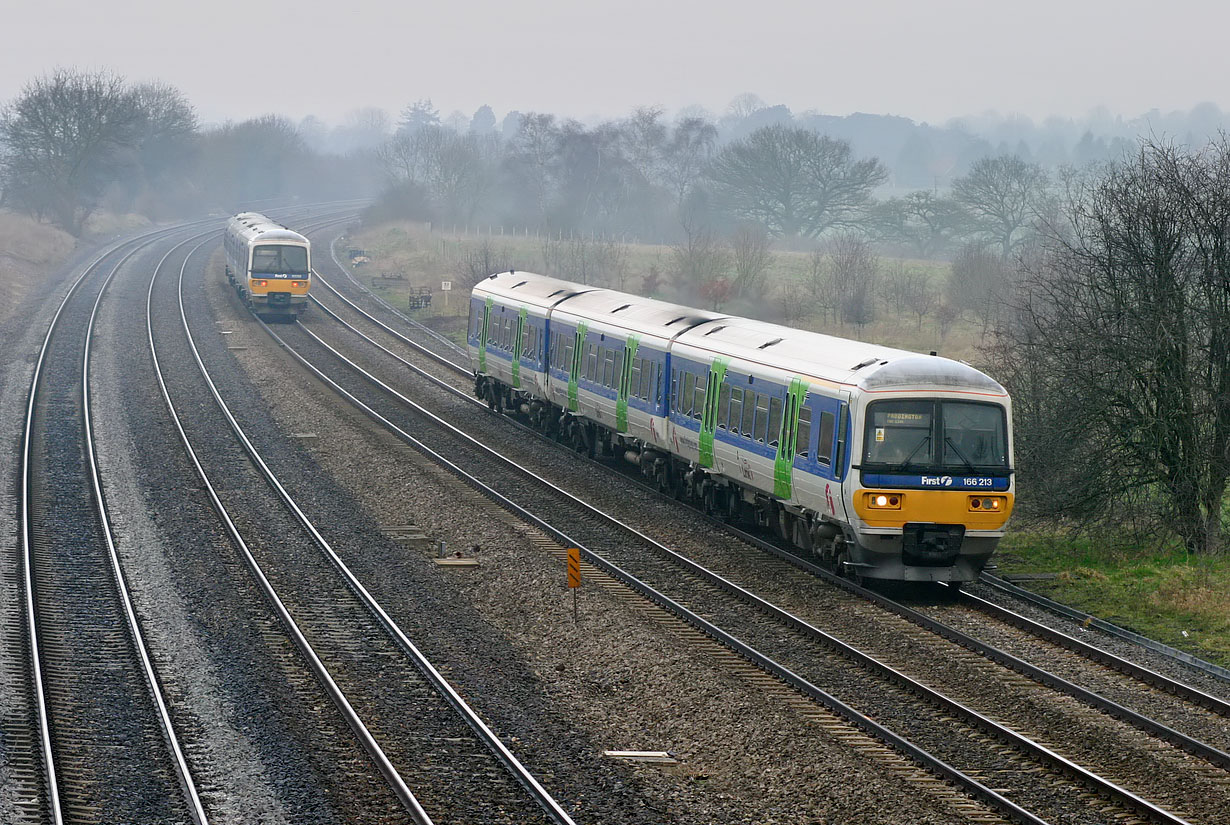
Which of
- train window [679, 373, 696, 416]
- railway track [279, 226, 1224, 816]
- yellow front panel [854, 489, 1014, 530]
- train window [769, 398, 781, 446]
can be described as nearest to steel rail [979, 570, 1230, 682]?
yellow front panel [854, 489, 1014, 530]

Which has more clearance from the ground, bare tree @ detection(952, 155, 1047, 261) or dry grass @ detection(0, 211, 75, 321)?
bare tree @ detection(952, 155, 1047, 261)

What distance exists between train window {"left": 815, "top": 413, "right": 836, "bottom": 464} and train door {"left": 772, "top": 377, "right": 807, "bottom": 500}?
696mm

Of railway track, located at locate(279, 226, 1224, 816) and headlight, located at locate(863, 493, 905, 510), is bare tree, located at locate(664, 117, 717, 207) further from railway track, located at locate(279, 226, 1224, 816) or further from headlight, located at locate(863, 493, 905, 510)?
railway track, located at locate(279, 226, 1224, 816)

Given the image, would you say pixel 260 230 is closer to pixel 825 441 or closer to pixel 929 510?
pixel 825 441

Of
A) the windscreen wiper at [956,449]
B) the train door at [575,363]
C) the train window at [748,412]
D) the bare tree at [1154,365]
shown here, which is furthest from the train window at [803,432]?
the train door at [575,363]

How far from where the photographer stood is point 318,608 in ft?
59.1

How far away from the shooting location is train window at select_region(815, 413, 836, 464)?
18.8m

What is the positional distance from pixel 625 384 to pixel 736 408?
16.7 ft

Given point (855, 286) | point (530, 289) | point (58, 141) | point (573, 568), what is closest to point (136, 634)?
point (573, 568)

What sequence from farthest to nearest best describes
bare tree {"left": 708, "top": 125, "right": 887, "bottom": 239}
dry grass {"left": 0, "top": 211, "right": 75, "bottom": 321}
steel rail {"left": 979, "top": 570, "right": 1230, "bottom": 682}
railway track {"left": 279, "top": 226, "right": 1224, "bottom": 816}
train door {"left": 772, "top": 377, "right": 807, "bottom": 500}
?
bare tree {"left": 708, "top": 125, "right": 887, "bottom": 239} → dry grass {"left": 0, "top": 211, "right": 75, "bottom": 321} → train door {"left": 772, "top": 377, "right": 807, "bottom": 500} → steel rail {"left": 979, "top": 570, "right": 1230, "bottom": 682} → railway track {"left": 279, "top": 226, "right": 1224, "bottom": 816}

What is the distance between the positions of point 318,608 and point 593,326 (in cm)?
1192

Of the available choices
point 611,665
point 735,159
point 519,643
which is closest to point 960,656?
point 611,665

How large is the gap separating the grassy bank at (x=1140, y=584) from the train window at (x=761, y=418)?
4.00 metres

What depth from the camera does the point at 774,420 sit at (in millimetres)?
20672
